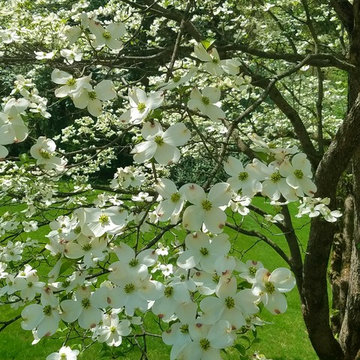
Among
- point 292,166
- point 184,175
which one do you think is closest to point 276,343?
point 292,166

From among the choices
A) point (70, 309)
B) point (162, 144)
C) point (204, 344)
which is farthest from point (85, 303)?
point (162, 144)

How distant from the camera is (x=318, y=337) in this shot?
3.22 meters

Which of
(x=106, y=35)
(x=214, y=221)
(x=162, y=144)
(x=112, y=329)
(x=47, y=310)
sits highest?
(x=106, y=35)

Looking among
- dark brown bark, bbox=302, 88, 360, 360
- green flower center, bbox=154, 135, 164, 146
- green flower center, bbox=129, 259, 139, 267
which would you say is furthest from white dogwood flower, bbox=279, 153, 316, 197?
dark brown bark, bbox=302, 88, 360, 360

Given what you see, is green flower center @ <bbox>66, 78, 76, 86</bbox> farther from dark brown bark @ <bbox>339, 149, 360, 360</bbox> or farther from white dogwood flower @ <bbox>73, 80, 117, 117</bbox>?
dark brown bark @ <bbox>339, 149, 360, 360</bbox>

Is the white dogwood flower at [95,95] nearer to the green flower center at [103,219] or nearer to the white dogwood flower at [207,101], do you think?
the white dogwood flower at [207,101]

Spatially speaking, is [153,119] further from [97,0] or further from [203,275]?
[97,0]

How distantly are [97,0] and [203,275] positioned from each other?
11.7m

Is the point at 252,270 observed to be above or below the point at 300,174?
below

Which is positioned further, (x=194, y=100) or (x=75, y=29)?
(x=75, y=29)

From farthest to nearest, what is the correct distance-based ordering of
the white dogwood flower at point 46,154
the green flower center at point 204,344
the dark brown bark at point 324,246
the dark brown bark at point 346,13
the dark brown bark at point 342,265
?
the dark brown bark at point 342,265 < the dark brown bark at point 346,13 < the dark brown bark at point 324,246 < the white dogwood flower at point 46,154 < the green flower center at point 204,344

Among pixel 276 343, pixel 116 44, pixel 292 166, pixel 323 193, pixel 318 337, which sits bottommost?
pixel 276 343

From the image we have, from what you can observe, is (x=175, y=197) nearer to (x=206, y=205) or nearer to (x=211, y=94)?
(x=206, y=205)

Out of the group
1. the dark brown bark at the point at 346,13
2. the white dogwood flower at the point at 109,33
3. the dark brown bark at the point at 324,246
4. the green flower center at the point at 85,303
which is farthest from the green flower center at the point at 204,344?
the dark brown bark at the point at 346,13
